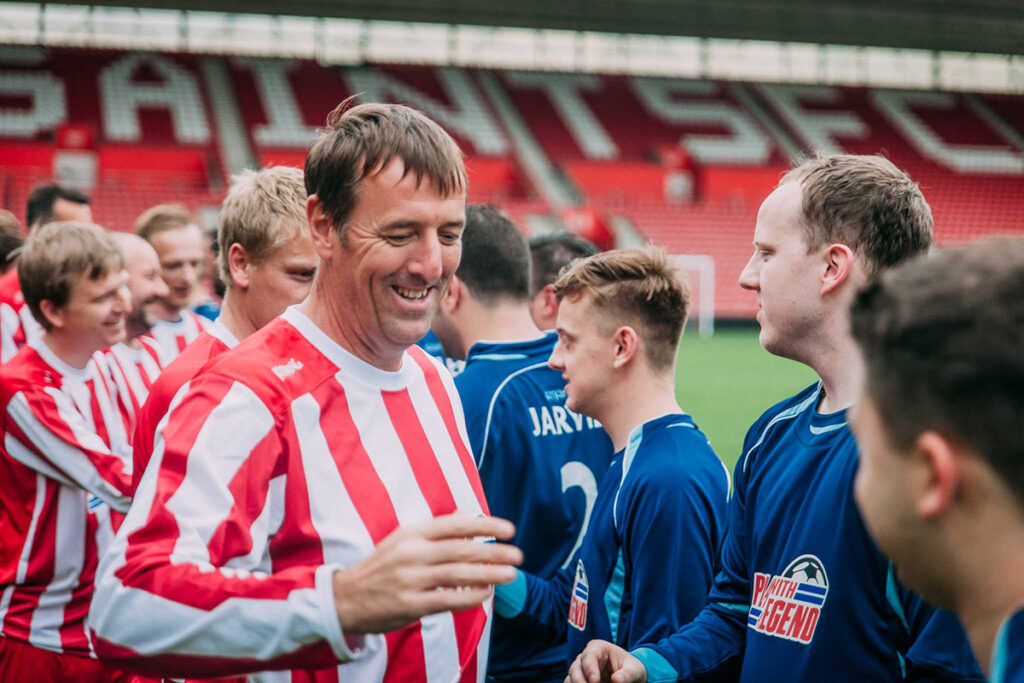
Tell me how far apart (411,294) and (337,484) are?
414 millimetres

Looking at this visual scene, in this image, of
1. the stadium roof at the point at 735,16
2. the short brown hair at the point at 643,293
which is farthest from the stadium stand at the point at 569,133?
the short brown hair at the point at 643,293

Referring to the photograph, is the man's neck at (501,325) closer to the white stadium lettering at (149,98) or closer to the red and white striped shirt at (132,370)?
the red and white striped shirt at (132,370)

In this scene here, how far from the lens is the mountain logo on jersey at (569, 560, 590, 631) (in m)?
→ 2.54

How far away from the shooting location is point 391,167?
6.15 ft

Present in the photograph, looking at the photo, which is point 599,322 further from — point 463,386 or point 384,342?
point 384,342

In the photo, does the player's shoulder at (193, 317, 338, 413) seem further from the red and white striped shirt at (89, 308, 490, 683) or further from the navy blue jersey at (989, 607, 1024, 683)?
the navy blue jersey at (989, 607, 1024, 683)

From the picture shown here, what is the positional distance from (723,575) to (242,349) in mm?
1252

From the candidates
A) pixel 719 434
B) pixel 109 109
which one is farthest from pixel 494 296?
pixel 109 109

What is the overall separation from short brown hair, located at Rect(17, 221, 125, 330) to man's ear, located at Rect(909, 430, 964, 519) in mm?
2916

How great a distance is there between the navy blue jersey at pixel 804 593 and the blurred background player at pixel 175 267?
11.3ft

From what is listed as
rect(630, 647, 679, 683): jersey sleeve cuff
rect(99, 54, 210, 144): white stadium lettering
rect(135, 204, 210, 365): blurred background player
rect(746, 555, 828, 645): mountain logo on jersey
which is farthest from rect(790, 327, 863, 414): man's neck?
rect(99, 54, 210, 144): white stadium lettering

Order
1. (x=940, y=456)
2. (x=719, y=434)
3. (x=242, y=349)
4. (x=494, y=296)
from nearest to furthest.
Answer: (x=940, y=456)
(x=242, y=349)
(x=494, y=296)
(x=719, y=434)

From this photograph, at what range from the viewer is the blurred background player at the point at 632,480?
7.76 feet

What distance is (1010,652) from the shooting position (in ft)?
3.90
